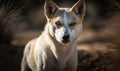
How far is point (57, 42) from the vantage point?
234 inches

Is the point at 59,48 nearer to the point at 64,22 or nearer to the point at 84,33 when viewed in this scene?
the point at 64,22

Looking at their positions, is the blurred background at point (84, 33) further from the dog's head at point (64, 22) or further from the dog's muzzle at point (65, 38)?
the dog's muzzle at point (65, 38)

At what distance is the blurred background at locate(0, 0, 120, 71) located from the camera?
7.39 m

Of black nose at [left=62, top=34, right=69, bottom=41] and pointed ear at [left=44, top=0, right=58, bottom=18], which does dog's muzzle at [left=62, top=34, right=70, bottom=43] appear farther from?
pointed ear at [left=44, top=0, right=58, bottom=18]

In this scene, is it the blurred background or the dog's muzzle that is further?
the blurred background

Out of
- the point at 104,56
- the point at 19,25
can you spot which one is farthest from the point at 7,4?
the point at 104,56

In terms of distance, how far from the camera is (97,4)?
429 inches

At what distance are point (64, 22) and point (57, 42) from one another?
0.31m

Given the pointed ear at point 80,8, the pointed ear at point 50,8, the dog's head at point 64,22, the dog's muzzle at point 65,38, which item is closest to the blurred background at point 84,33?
the pointed ear at point 80,8

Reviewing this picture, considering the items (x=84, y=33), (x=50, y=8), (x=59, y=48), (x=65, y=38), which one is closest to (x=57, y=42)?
(x=59, y=48)

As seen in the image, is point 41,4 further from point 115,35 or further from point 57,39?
point 57,39

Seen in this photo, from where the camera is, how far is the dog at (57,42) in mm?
5785

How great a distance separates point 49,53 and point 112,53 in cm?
176

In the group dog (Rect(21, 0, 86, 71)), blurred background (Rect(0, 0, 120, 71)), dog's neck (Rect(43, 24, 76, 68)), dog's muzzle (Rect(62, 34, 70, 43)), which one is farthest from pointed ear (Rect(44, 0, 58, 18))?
blurred background (Rect(0, 0, 120, 71))
